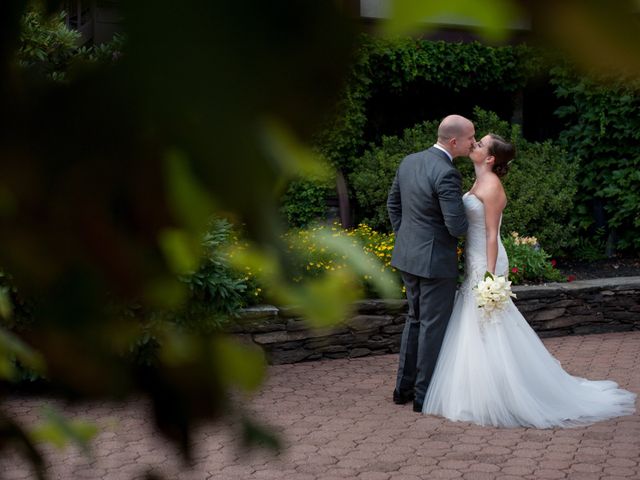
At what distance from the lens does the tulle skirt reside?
5.54m

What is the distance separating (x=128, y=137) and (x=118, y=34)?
0.05 metres

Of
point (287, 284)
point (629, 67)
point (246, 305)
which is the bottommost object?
point (246, 305)

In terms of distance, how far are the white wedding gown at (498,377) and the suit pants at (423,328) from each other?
0.06 m

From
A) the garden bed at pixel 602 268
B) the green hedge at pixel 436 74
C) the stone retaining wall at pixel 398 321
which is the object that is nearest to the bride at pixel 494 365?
the stone retaining wall at pixel 398 321

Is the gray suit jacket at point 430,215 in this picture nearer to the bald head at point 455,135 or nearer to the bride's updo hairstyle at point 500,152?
the bald head at point 455,135

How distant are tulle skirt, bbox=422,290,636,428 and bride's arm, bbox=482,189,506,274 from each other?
294 millimetres

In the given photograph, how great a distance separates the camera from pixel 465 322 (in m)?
5.79

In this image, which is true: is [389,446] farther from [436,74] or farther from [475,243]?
[436,74]

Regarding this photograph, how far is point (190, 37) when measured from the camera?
41 centimetres

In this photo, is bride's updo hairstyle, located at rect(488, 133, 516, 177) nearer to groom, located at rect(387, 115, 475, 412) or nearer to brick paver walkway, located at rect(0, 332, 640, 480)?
groom, located at rect(387, 115, 475, 412)

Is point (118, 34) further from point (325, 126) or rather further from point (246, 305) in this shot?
point (246, 305)

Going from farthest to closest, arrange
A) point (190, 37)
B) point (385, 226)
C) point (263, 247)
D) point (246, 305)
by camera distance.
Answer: point (385, 226), point (246, 305), point (263, 247), point (190, 37)

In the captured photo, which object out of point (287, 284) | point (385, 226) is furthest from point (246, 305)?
point (287, 284)

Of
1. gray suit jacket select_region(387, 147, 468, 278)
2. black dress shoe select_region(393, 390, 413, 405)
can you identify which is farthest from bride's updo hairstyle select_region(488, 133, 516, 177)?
black dress shoe select_region(393, 390, 413, 405)
